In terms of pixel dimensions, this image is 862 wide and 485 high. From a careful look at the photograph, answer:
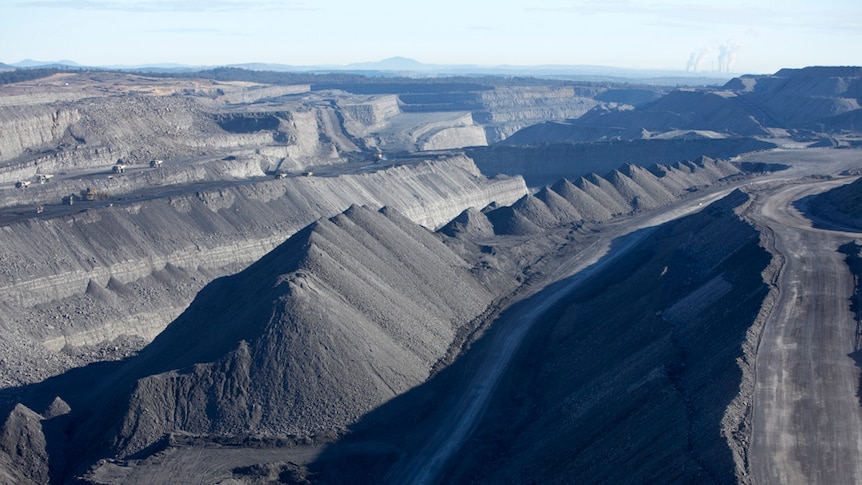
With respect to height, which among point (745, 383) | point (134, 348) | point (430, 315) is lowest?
point (134, 348)

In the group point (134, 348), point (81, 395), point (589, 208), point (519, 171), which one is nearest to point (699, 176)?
point (589, 208)

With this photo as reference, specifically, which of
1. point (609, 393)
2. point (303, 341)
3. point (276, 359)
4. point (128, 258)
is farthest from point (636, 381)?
point (128, 258)

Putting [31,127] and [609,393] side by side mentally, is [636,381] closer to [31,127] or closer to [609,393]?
[609,393]

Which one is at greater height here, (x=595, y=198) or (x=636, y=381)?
(x=595, y=198)

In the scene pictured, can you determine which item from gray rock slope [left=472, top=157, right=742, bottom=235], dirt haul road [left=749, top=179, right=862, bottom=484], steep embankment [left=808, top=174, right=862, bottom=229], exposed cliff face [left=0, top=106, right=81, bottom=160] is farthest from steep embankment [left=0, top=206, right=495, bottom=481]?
exposed cliff face [left=0, top=106, right=81, bottom=160]

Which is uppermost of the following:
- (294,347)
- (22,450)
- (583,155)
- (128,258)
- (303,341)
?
(583,155)

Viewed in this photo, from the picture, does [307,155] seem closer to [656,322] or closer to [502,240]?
[502,240]
